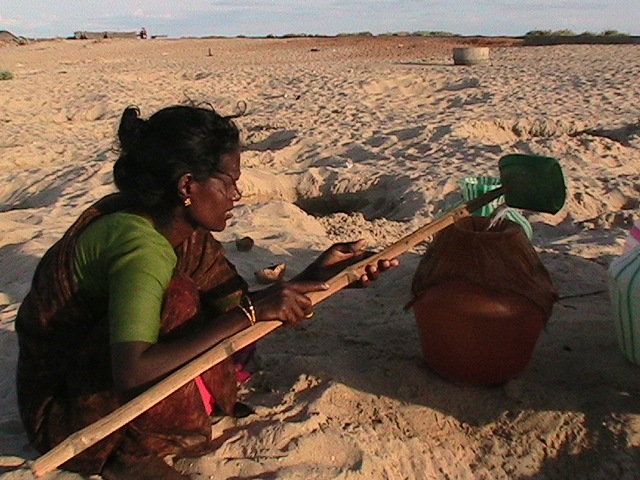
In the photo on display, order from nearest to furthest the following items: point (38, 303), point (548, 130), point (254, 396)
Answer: point (38, 303)
point (254, 396)
point (548, 130)

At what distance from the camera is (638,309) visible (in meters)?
2.27

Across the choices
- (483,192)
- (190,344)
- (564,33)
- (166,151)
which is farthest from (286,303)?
(564,33)

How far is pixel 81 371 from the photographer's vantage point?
1884mm

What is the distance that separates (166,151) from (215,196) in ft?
0.60

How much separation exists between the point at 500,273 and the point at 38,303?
143cm

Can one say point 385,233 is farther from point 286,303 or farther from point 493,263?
point 286,303

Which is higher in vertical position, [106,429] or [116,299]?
[116,299]

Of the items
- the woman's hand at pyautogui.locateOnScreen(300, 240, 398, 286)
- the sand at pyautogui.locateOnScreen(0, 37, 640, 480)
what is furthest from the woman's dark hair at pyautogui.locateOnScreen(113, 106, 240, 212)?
the sand at pyautogui.locateOnScreen(0, 37, 640, 480)

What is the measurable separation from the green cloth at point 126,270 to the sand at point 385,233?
58 centimetres

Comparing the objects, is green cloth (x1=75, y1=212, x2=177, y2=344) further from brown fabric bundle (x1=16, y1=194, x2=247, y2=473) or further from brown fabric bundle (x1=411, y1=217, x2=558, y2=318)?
brown fabric bundle (x1=411, y1=217, x2=558, y2=318)

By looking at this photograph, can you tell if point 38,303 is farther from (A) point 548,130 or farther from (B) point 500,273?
(A) point 548,130

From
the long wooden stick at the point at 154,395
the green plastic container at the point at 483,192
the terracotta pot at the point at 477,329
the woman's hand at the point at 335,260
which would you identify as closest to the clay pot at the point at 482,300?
the terracotta pot at the point at 477,329

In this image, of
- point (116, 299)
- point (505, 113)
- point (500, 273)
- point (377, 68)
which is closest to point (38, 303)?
point (116, 299)

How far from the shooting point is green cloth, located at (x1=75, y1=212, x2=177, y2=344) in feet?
5.39
